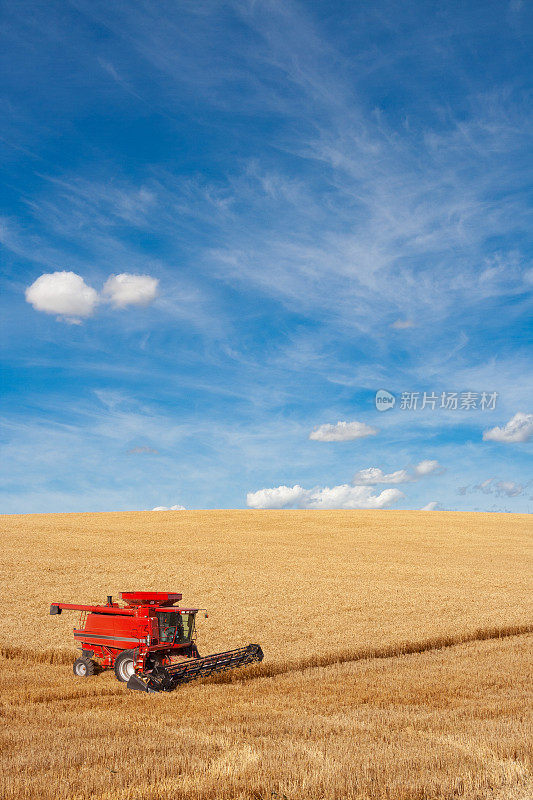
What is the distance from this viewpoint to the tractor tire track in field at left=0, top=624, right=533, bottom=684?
16719 millimetres

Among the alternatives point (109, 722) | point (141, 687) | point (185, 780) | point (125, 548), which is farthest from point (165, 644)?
point (125, 548)

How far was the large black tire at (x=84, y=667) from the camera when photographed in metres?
16.7

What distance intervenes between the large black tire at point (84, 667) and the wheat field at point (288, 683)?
49 centimetres

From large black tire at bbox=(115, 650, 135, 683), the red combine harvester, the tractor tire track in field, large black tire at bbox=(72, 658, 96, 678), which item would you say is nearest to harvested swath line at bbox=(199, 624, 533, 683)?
the tractor tire track in field

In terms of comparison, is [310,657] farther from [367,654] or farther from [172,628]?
[172,628]

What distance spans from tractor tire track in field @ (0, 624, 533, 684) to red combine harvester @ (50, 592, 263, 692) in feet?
1.04

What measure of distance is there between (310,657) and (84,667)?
20.7 feet

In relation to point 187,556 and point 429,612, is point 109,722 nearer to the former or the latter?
point 429,612

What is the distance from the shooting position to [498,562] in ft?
138

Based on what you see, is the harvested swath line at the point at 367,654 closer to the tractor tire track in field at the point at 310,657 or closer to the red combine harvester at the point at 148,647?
the tractor tire track in field at the point at 310,657

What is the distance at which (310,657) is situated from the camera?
1814cm

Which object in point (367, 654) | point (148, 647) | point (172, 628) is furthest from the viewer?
point (367, 654)

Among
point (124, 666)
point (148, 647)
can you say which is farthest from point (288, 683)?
point (124, 666)

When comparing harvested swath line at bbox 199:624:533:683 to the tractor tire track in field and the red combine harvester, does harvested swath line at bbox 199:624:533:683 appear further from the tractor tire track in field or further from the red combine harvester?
the red combine harvester
